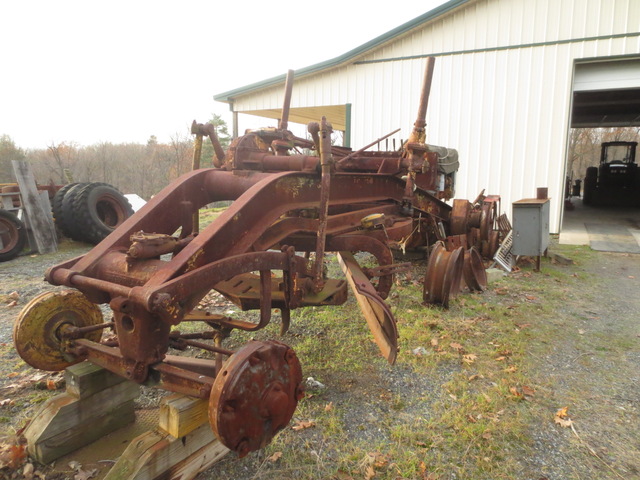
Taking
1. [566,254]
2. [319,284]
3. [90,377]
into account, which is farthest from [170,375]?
[566,254]

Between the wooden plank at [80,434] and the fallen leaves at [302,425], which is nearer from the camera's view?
the wooden plank at [80,434]

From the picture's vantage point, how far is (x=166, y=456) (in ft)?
6.74

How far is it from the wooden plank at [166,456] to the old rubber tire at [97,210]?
7.59 m

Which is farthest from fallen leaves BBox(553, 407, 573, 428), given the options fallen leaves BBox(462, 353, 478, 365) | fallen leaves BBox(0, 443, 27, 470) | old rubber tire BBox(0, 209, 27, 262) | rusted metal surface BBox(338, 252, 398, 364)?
old rubber tire BBox(0, 209, 27, 262)

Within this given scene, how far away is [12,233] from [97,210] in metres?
1.63

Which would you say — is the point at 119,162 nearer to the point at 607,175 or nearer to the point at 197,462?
the point at 607,175

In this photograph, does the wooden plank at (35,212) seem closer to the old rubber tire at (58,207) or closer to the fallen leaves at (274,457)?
the old rubber tire at (58,207)

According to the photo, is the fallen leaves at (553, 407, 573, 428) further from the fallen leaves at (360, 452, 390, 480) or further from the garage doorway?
the garage doorway

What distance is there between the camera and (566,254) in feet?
26.7

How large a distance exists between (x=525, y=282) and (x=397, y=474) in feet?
15.4

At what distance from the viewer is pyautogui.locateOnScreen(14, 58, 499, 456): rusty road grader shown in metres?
1.93

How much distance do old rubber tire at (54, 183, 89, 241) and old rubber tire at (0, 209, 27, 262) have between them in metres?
0.69

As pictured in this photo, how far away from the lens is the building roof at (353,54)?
990 cm

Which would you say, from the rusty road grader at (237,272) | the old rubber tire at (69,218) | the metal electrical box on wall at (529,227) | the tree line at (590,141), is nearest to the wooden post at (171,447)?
the rusty road grader at (237,272)
